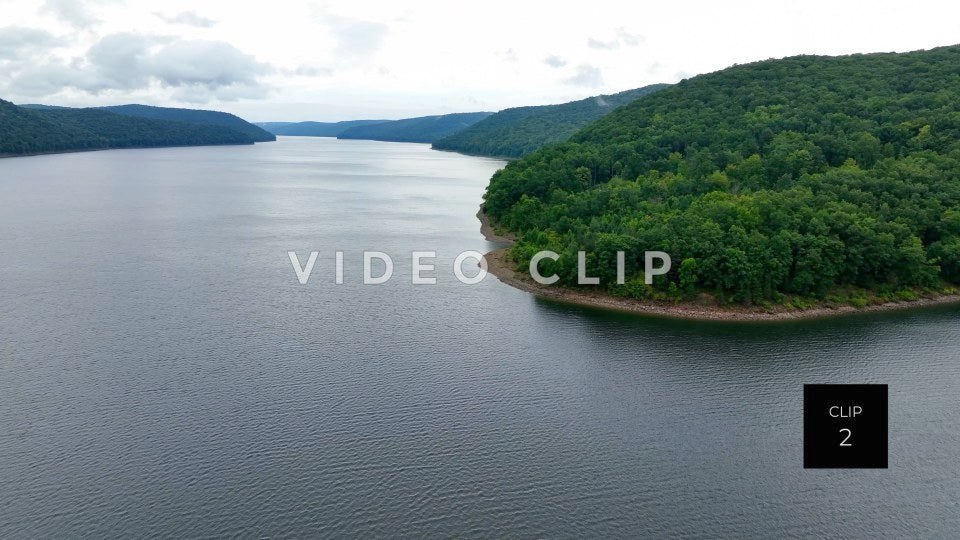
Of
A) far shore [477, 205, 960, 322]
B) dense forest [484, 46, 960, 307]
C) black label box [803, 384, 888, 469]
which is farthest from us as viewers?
dense forest [484, 46, 960, 307]

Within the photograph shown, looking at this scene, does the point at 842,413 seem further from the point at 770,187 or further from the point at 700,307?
the point at 770,187

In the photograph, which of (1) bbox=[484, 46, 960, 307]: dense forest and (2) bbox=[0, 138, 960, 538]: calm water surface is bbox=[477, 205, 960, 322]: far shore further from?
(2) bbox=[0, 138, 960, 538]: calm water surface

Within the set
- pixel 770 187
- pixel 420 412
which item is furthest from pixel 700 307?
pixel 770 187

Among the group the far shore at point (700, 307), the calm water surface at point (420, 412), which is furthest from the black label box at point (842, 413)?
the far shore at point (700, 307)

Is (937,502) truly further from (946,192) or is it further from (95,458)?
(946,192)

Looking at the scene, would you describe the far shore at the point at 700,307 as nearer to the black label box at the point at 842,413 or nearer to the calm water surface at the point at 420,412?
the calm water surface at the point at 420,412

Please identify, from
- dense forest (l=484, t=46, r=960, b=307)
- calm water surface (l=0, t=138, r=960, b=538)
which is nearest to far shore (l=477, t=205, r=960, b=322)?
dense forest (l=484, t=46, r=960, b=307)
